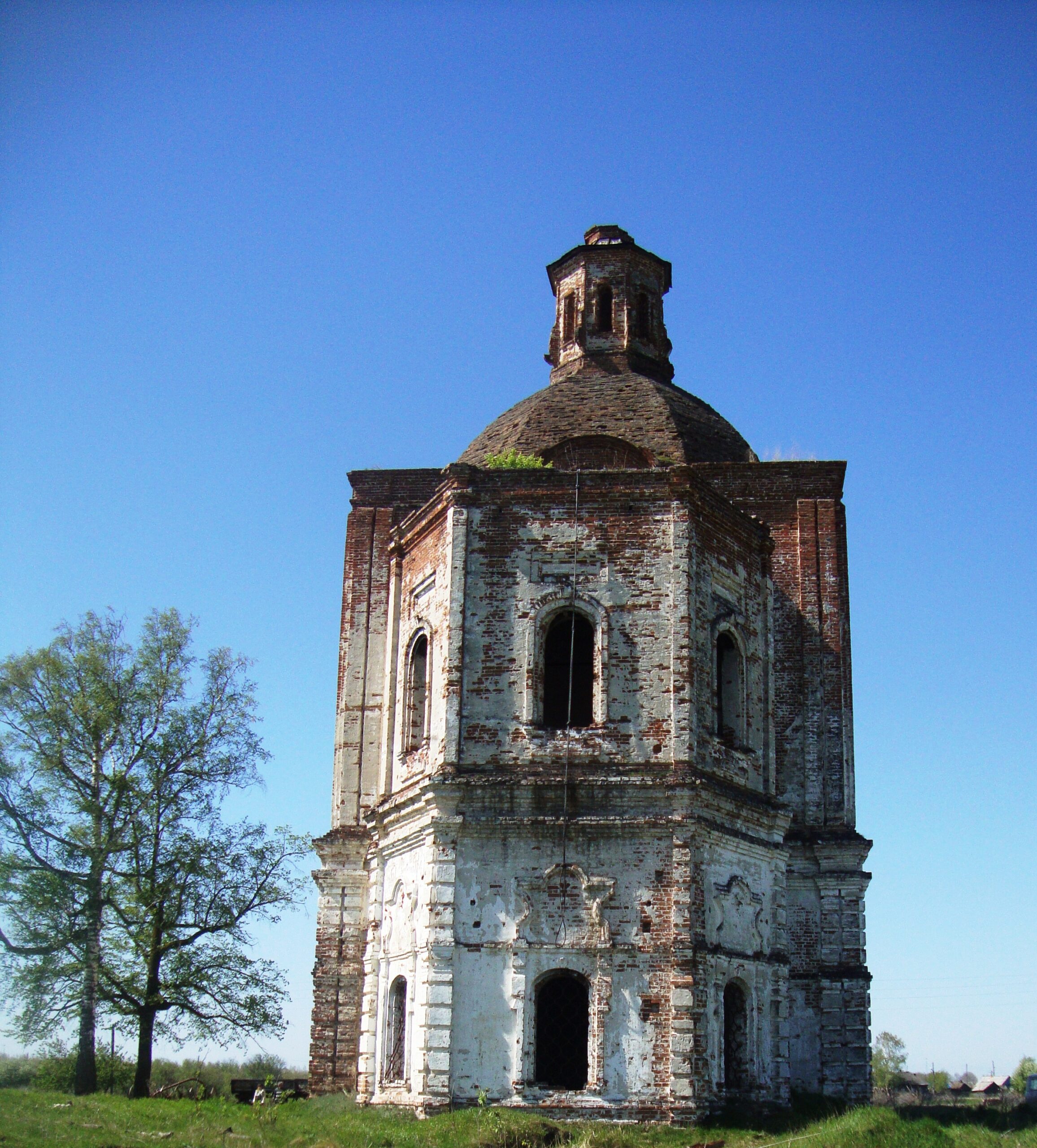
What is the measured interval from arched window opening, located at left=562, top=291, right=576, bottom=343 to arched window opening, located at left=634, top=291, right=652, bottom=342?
1103 mm

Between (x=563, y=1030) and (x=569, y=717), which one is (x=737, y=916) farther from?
(x=569, y=717)

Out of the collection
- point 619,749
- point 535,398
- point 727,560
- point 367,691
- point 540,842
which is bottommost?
point 540,842

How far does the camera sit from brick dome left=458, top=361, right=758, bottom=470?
1869 cm

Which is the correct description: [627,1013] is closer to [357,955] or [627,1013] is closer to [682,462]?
[357,955]

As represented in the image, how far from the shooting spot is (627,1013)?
13.5 metres

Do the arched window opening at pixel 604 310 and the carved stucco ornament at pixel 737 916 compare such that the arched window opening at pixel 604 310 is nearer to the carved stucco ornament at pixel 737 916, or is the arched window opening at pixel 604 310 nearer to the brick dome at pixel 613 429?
the brick dome at pixel 613 429

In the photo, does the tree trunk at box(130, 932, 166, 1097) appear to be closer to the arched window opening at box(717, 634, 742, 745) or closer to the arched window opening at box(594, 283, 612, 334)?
the arched window opening at box(717, 634, 742, 745)

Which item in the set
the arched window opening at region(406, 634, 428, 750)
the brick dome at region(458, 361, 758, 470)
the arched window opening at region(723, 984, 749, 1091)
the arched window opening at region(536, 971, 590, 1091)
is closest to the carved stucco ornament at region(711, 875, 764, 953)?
the arched window opening at region(723, 984, 749, 1091)

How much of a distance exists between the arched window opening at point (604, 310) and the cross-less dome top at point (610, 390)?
0.02 m

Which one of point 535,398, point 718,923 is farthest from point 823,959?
point 535,398

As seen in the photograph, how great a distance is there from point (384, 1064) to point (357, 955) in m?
2.96

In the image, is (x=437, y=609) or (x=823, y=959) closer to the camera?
(x=437, y=609)

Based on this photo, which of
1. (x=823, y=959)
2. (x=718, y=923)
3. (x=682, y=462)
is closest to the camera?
(x=718, y=923)

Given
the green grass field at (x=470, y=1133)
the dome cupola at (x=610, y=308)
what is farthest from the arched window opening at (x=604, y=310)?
the green grass field at (x=470, y=1133)
